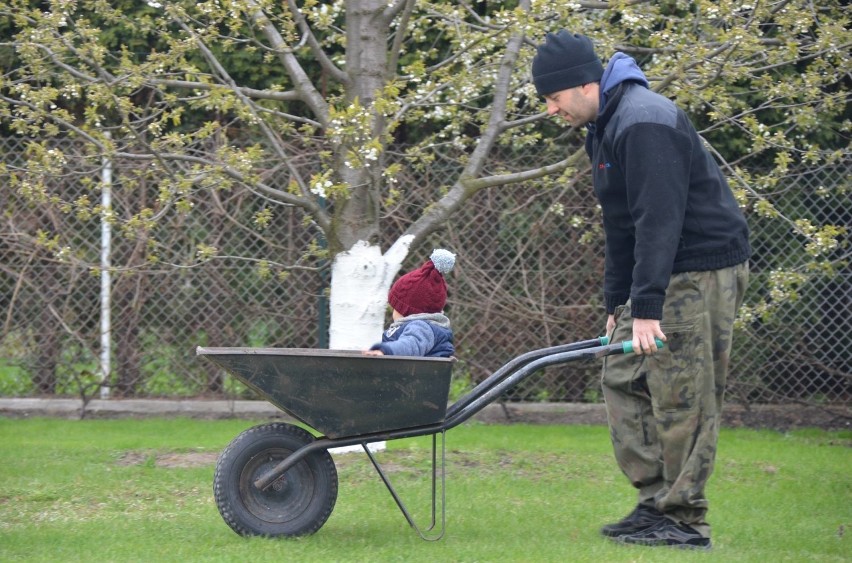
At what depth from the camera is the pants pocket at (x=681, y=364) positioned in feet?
13.0

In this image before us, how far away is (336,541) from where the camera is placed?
4.15m

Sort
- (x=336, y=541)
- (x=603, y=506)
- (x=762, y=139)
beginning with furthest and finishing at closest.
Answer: (x=762, y=139) → (x=603, y=506) → (x=336, y=541)

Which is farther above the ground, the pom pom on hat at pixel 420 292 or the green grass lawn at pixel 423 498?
the pom pom on hat at pixel 420 292

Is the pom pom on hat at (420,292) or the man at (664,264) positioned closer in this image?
the man at (664,264)

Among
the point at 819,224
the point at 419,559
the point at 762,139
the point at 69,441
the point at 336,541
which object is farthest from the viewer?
the point at 819,224

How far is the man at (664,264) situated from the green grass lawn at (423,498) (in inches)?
12.3

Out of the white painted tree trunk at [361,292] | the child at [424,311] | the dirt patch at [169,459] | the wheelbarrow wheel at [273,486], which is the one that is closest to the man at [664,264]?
the child at [424,311]

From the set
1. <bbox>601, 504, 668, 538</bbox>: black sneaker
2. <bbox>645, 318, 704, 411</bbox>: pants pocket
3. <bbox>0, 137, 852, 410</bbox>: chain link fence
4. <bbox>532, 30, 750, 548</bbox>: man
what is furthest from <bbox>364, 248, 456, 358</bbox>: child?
<bbox>0, 137, 852, 410</bbox>: chain link fence

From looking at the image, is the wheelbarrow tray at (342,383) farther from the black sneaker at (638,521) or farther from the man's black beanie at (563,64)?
the man's black beanie at (563,64)

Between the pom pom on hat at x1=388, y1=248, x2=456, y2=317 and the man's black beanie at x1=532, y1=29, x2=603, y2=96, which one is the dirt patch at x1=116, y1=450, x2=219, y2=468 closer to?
the pom pom on hat at x1=388, y1=248, x2=456, y2=317

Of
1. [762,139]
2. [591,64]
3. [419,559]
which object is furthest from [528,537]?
[762,139]

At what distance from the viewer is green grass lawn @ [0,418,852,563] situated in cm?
402

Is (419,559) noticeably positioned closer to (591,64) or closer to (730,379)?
(591,64)

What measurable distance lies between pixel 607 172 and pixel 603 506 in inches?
71.5
